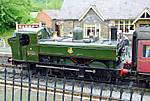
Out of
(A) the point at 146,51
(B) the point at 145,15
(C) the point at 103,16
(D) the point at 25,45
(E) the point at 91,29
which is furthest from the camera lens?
(E) the point at 91,29

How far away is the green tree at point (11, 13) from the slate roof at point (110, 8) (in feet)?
20.7

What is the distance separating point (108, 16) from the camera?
101 ft

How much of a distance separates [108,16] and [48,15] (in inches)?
596

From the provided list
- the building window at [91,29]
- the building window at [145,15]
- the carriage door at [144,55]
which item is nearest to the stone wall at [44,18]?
the building window at [91,29]

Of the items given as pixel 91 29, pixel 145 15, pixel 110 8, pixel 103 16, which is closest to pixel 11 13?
pixel 91 29

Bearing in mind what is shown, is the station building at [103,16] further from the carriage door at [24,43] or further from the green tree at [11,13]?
the carriage door at [24,43]

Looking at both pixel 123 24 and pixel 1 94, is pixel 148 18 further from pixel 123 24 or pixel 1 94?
pixel 1 94

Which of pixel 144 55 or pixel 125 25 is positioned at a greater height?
pixel 125 25

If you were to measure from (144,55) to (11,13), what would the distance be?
25.9 meters

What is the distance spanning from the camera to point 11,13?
118 feet

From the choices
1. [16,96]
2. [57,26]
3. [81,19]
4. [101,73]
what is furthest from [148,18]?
[16,96]

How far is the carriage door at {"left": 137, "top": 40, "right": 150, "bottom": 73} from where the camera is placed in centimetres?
1243

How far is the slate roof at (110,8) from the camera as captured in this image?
30.8m

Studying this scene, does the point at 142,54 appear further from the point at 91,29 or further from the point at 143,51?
the point at 91,29
